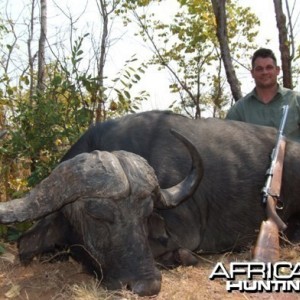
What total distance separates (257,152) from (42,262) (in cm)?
219

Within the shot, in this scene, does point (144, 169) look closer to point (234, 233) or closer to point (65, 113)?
point (234, 233)

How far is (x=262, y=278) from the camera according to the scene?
121 inches

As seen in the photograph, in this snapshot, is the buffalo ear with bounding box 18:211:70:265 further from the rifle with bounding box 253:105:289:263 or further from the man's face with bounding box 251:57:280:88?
the man's face with bounding box 251:57:280:88

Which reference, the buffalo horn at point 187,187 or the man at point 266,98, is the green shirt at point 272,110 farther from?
the buffalo horn at point 187,187

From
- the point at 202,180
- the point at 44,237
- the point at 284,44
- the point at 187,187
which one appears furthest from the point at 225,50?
the point at 44,237

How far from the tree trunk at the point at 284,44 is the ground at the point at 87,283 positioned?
4223mm

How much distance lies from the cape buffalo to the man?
1.18 metres

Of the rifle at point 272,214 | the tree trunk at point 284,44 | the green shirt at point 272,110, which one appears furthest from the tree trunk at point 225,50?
the rifle at point 272,214

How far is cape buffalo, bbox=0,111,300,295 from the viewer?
12.4 feet

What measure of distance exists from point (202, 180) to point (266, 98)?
232cm

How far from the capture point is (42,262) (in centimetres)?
407

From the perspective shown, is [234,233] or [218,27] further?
[218,27]

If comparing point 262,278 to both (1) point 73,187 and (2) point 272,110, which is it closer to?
(1) point 73,187

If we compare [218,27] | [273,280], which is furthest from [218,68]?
[273,280]
